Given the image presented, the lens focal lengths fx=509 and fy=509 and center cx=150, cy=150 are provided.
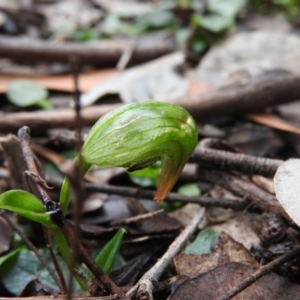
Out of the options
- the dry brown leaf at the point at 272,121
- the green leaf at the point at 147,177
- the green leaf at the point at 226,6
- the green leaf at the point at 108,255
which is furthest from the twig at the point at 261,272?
the green leaf at the point at 226,6

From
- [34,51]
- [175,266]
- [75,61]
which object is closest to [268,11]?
[34,51]

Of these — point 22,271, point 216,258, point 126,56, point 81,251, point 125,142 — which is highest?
point 125,142

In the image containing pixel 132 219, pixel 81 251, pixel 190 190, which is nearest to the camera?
pixel 81 251

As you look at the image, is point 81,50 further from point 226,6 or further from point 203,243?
point 203,243

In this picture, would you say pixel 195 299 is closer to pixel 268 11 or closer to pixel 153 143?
pixel 153 143

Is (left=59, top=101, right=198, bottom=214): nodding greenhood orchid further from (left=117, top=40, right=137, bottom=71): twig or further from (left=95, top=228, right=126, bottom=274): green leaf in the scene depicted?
(left=117, top=40, right=137, bottom=71): twig

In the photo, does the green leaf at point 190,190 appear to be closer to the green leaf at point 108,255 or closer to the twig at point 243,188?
the twig at point 243,188

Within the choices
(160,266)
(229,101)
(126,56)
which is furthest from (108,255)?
(126,56)
